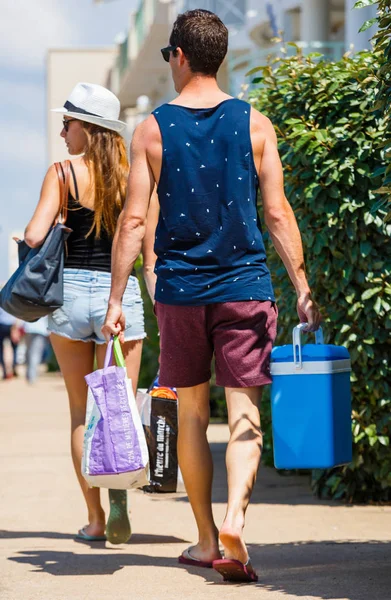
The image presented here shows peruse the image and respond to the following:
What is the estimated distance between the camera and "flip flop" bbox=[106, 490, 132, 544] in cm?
489

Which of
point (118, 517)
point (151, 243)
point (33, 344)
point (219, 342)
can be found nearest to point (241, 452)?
point (219, 342)

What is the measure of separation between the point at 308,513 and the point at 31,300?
192 centimetres

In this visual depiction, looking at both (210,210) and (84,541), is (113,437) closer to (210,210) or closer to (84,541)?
(210,210)

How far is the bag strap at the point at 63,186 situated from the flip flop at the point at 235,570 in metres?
1.82

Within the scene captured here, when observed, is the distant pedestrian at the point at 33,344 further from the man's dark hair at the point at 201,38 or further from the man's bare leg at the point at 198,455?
Result: the man's dark hair at the point at 201,38

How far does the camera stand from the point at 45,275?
5.04m

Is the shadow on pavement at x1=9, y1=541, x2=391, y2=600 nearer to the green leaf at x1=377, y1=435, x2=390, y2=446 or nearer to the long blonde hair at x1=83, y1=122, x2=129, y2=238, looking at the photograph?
the green leaf at x1=377, y1=435, x2=390, y2=446

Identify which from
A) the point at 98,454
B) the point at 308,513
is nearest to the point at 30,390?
the point at 308,513

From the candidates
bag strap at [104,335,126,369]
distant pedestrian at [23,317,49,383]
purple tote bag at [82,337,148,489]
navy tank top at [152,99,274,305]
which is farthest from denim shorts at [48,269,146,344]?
distant pedestrian at [23,317,49,383]

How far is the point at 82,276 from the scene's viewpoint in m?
5.13

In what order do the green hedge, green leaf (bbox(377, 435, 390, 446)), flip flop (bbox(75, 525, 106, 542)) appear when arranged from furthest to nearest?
1. green leaf (bbox(377, 435, 390, 446))
2. flip flop (bbox(75, 525, 106, 542))
3. the green hedge

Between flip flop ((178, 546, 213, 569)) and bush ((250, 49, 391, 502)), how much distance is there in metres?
1.44

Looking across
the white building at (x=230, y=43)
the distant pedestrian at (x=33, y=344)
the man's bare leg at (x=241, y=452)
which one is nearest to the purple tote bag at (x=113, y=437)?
the man's bare leg at (x=241, y=452)

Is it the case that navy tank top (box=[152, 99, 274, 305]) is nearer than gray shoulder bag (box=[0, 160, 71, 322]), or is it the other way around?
navy tank top (box=[152, 99, 274, 305])
